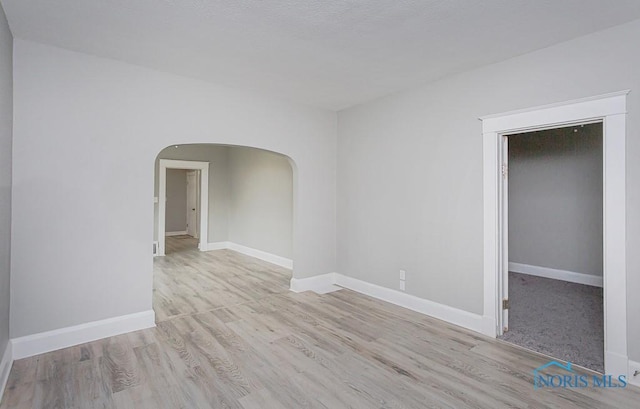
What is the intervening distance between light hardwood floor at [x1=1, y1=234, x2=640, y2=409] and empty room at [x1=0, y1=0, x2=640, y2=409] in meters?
0.02

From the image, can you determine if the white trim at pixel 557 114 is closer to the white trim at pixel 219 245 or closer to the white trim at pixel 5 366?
the white trim at pixel 5 366

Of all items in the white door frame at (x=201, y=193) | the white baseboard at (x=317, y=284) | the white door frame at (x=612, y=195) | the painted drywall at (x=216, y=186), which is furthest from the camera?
the painted drywall at (x=216, y=186)

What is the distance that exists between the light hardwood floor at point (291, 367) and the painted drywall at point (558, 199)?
3.35m

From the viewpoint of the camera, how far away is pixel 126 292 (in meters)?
3.24

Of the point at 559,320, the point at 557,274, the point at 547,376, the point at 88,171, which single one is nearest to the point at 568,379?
the point at 547,376

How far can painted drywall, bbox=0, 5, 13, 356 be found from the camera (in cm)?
233

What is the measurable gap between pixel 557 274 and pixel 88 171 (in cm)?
681

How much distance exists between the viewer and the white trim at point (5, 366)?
2267 mm

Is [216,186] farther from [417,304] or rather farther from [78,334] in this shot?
[417,304]

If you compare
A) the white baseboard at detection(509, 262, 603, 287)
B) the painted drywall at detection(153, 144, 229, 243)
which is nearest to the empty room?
the white baseboard at detection(509, 262, 603, 287)

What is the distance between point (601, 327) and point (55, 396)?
4942 millimetres

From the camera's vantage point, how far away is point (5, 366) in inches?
95.0

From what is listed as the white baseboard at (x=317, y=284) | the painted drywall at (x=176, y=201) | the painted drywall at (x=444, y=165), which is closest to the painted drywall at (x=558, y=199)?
the painted drywall at (x=444, y=165)

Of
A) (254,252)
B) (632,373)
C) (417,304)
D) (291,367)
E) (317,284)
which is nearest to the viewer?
(632,373)
